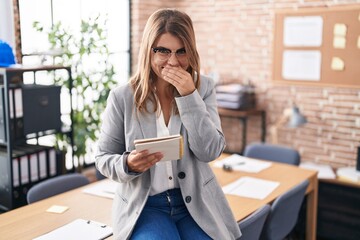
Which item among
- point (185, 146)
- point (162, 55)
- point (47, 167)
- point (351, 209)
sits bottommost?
point (351, 209)

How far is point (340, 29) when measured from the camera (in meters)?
4.41

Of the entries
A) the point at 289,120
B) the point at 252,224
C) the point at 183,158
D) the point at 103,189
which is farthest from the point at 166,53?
the point at 289,120

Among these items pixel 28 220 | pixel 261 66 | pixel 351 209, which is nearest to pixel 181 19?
pixel 28 220

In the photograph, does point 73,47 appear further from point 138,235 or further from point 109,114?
point 138,235

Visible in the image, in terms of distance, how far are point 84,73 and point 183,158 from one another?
8.39ft

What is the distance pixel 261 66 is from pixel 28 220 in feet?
11.2

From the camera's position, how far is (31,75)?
408 cm

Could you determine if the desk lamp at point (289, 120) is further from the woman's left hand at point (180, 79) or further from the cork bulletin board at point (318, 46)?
the woman's left hand at point (180, 79)

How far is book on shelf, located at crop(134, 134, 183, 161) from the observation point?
168 centimetres

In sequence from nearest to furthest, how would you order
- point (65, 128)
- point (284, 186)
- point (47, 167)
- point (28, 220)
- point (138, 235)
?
point (138, 235), point (28, 220), point (284, 186), point (47, 167), point (65, 128)

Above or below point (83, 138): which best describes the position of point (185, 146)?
above

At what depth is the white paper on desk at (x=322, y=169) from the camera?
4079mm

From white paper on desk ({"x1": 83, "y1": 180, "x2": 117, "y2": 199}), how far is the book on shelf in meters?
1.06

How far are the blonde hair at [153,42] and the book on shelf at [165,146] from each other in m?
0.21
